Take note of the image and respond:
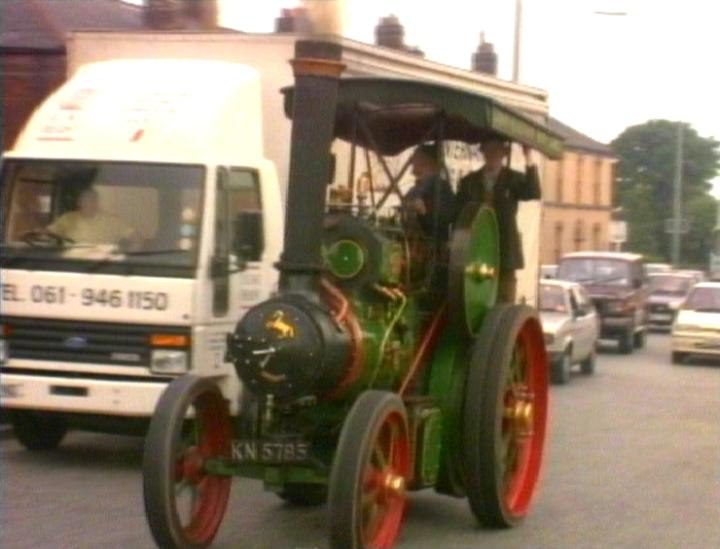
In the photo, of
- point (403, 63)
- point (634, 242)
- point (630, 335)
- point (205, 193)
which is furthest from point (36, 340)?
point (634, 242)

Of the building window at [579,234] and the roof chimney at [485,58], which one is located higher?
the roof chimney at [485,58]

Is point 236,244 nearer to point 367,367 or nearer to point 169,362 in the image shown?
point 169,362

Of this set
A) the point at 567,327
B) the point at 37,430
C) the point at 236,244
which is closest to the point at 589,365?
the point at 567,327

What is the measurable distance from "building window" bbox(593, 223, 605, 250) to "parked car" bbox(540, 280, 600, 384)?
43.3 meters

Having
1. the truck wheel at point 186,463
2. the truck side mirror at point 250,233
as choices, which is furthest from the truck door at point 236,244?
the truck wheel at point 186,463

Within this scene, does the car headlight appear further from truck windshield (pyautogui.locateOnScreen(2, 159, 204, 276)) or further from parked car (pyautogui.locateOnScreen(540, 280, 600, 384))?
parked car (pyautogui.locateOnScreen(540, 280, 600, 384))

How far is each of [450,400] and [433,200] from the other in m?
1.22

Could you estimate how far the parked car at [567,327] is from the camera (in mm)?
23969

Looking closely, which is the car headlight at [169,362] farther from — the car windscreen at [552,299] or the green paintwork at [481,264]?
the car windscreen at [552,299]

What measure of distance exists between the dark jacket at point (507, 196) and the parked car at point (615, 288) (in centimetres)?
2056

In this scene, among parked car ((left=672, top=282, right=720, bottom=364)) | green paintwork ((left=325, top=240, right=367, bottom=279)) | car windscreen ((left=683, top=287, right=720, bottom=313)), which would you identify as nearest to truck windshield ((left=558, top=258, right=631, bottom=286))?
car windscreen ((left=683, top=287, right=720, bottom=313))

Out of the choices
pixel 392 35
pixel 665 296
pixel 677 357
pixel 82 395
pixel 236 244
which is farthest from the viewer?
pixel 665 296

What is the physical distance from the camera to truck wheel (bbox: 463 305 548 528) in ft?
32.1

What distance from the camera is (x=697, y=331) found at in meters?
29.6
